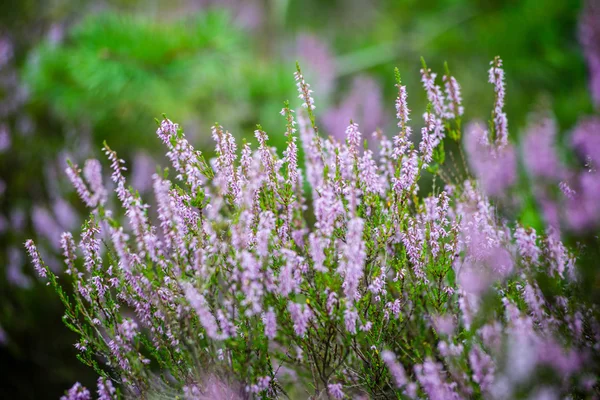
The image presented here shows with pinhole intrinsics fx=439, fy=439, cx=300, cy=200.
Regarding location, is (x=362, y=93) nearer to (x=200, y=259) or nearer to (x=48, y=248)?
(x=48, y=248)

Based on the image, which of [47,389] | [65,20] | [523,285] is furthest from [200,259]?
[65,20]

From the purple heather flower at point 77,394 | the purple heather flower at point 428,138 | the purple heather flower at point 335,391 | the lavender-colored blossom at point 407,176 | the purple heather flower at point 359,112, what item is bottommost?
the purple heather flower at point 335,391

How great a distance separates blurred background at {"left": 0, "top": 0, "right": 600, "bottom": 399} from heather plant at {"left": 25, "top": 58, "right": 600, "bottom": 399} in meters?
0.20

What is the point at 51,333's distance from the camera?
3314 millimetres

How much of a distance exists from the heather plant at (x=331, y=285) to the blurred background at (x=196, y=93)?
0.65ft

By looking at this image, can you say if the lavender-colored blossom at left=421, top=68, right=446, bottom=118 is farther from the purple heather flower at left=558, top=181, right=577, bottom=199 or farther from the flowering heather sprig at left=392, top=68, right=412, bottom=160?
the purple heather flower at left=558, top=181, right=577, bottom=199

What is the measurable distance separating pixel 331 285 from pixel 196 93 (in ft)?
10.9

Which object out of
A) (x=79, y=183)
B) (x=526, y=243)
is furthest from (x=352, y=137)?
(x=79, y=183)

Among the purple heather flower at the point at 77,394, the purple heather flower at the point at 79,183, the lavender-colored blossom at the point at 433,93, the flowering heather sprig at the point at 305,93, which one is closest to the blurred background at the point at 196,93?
the lavender-colored blossom at the point at 433,93

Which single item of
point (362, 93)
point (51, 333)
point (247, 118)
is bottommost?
point (51, 333)

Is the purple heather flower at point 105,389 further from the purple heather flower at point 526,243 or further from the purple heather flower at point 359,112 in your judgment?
the purple heather flower at point 359,112

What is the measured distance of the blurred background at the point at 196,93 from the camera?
10.5ft

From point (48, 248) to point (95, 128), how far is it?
1728 mm

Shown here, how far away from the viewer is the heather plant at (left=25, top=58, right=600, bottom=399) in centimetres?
132
